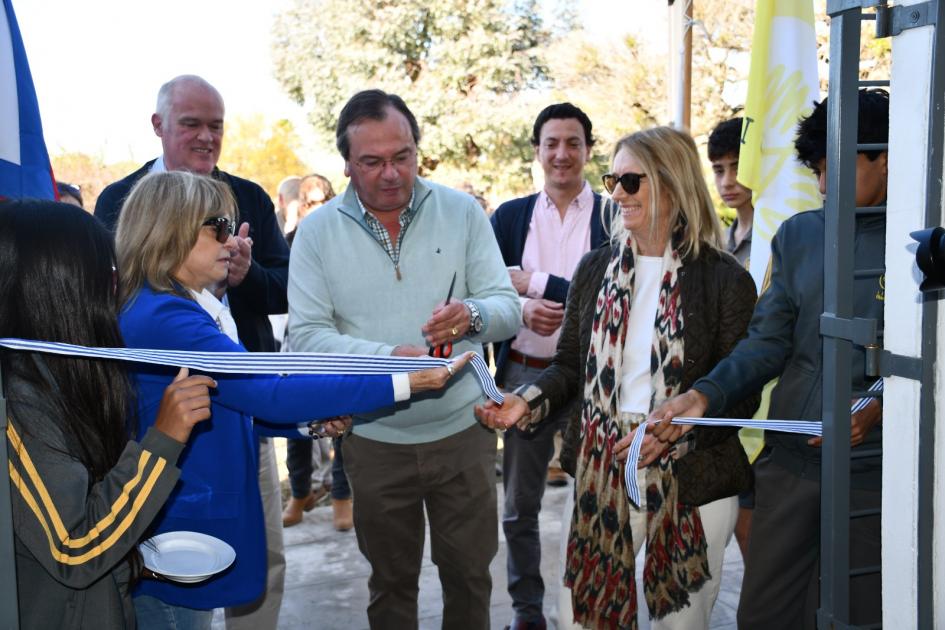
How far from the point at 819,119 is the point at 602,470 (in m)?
1.38

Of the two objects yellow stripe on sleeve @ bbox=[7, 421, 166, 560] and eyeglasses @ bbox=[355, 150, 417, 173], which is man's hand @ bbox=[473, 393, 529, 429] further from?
yellow stripe on sleeve @ bbox=[7, 421, 166, 560]

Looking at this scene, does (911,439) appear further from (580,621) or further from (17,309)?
(17,309)

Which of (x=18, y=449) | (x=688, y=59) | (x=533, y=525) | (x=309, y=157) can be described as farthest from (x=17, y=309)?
(x=309, y=157)

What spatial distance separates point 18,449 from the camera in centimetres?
181

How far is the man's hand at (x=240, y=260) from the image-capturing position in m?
3.32

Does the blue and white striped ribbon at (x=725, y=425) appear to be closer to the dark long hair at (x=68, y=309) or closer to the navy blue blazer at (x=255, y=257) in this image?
the dark long hair at (x=68, y=309)

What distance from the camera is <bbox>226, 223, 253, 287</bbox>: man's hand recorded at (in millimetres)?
3316

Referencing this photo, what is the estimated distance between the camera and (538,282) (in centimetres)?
426

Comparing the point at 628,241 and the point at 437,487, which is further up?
the point at 628,241

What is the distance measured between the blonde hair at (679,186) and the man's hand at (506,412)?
78 centimetres

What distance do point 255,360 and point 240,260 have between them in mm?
1174

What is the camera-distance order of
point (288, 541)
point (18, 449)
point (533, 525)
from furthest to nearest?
1. point (288, 541)
2. point (533, 525)
3. point (18, 449)

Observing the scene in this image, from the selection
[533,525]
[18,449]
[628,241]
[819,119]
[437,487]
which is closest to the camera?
[18,449]

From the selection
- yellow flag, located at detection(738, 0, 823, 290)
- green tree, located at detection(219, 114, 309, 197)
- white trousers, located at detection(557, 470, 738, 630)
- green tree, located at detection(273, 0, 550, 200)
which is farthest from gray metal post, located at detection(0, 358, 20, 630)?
green tree, located at detection(219, 114, 309, 197)
